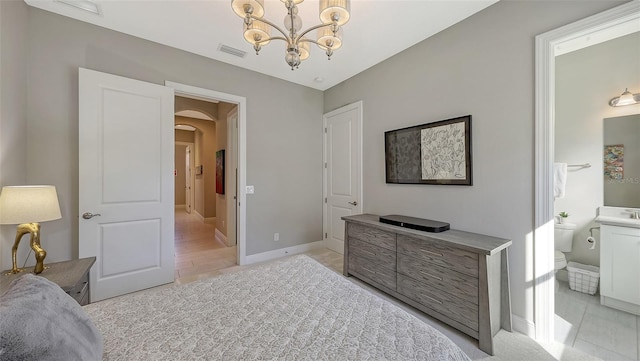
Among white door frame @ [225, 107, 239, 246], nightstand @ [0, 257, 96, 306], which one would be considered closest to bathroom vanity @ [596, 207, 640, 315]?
nightstand @ [0, 257, 96, 306]

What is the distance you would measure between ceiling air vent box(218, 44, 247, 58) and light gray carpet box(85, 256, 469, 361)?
8.42ft

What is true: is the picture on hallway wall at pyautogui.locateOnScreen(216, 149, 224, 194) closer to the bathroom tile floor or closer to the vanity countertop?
the bathroom tile floor

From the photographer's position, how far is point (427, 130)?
249 cm

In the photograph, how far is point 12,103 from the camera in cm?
181

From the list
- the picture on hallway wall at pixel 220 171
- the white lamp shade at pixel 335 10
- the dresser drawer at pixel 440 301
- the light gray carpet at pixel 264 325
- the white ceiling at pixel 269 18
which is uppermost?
the white ceiling at pixel 269 18

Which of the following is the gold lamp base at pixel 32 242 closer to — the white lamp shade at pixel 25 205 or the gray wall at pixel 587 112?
the white lamp shade at pixel 25 205

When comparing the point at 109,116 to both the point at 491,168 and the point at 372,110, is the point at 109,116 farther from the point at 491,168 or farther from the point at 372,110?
the point at 491,168

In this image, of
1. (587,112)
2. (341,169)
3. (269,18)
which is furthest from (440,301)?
(269,18)

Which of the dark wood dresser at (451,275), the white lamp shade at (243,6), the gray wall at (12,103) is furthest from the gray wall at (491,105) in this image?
the gray wall at (12,103)

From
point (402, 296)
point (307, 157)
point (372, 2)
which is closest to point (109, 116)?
point (307, 157)

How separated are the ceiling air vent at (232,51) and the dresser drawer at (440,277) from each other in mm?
2928

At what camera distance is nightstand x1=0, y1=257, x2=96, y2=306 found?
1.50 metres

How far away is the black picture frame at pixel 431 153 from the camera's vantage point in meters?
2.21

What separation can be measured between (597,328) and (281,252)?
10.9 ft
